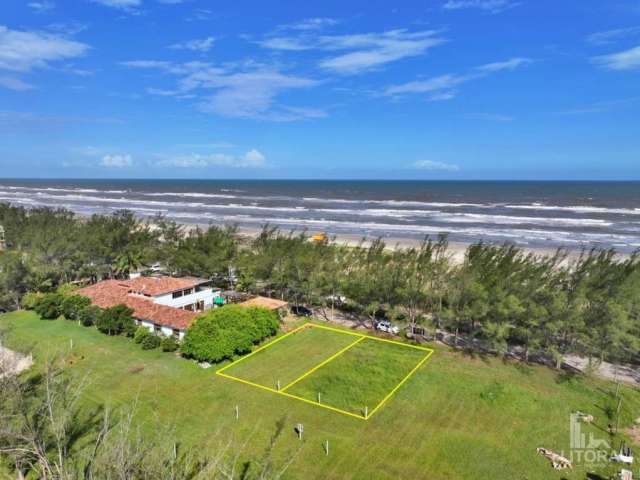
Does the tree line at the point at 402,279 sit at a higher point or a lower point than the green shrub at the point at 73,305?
higher

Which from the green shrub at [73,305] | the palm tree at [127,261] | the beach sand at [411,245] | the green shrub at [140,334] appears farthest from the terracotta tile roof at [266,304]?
the beach sand at [411,245]

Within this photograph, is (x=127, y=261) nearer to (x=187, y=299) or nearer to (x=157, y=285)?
(x=157, y=285)

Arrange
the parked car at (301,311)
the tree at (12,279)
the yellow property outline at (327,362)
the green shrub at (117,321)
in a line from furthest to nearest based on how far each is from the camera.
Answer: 1. the parked car at (301,311)
2. the tree at (12,279)
3. the green shrub at (117,321)
4. the yellow property outline at (327,362)

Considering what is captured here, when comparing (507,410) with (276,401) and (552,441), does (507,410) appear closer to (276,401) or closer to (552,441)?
(552,441)

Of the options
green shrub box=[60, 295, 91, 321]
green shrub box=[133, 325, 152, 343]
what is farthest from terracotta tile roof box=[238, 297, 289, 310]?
green shrub box=[60, 295, 91, 321]

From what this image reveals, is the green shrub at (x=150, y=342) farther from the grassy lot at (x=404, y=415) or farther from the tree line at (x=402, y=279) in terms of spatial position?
the tree line at (x=402, y=279)

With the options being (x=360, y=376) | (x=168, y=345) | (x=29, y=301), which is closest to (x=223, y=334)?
(x=168, y=345)
